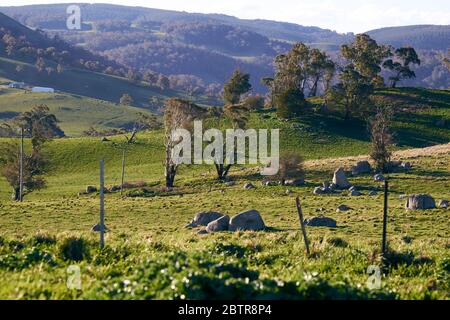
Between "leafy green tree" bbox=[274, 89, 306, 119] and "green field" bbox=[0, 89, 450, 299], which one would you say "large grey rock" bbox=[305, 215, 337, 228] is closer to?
"green field" bbox=[0, 89, 450, 299]

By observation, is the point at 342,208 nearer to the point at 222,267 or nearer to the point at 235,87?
the point at 222,267

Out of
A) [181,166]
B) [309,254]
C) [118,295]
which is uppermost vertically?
[118,295]

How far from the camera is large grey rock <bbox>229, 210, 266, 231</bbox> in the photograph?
3594 centimetres

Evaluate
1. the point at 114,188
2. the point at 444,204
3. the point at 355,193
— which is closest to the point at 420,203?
the point at 444,204

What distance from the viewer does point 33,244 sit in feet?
60.0

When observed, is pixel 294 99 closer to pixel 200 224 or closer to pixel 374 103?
pixel 374 103

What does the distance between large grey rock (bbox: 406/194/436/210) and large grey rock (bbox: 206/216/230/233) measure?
16.5 m

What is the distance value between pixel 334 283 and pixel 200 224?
2788cm

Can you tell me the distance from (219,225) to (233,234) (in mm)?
6565

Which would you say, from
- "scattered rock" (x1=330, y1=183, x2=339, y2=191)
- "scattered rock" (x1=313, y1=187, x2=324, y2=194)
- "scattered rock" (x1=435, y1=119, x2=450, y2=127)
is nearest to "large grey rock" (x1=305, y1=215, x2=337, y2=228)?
"scattered rock" (x1=313, y1=187, x2=324, y2=194)

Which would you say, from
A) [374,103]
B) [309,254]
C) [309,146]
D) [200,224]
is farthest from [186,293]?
[374,103]

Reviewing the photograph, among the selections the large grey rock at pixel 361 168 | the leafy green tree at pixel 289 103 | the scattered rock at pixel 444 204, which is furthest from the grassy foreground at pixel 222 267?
the leafy green tree at pixel 289 103

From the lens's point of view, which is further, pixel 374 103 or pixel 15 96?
pixel 15 96

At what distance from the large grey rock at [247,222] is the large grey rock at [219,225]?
595mm
